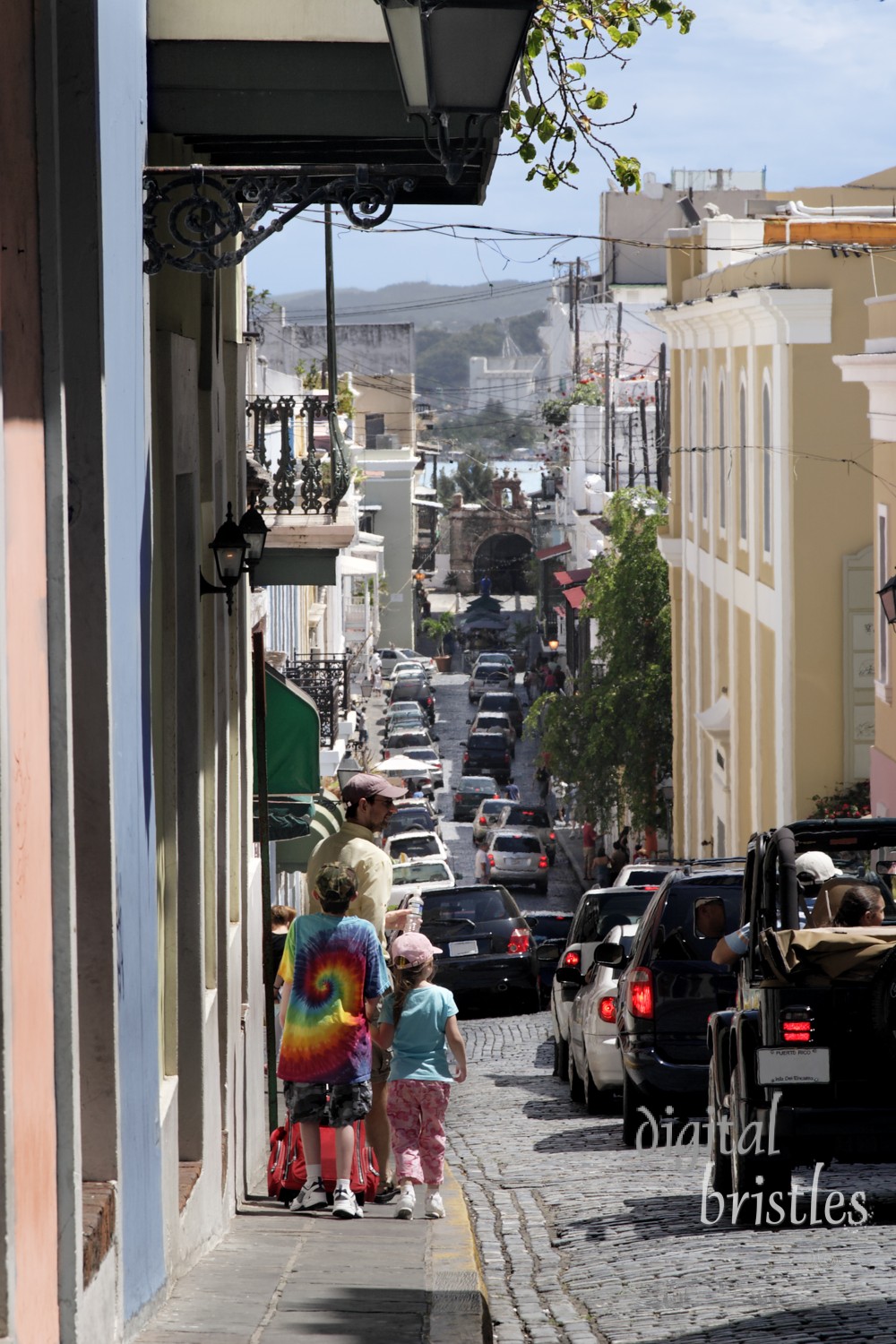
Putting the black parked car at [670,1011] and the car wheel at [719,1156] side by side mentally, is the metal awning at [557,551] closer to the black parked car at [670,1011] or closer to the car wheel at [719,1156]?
the black parked car at [670,1011]

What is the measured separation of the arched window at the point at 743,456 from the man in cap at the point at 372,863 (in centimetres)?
2138

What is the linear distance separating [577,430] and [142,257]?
75996 millimetres

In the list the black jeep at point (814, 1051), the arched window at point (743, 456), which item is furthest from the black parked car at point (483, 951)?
the black jeep at point (814, 1051)

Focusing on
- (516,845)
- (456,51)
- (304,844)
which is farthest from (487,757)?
(456,51)

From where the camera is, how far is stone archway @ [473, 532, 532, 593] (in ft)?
415

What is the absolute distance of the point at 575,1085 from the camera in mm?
15078

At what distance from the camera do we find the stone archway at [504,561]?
127 m

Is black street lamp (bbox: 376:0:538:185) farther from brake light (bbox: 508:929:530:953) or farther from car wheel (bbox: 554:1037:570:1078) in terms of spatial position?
brake light (bbox: 508:929:530:953)

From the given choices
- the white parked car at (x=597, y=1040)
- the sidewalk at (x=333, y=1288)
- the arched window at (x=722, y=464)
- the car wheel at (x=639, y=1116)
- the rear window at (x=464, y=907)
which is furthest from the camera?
the arched window at (x=722, y=464)

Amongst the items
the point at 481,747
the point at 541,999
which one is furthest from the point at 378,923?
the point at 481,747

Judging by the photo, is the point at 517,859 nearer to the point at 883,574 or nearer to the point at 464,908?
the point at 464,908

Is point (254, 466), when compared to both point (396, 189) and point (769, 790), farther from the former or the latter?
point (769, 790)

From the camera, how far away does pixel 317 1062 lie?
8.73 meters

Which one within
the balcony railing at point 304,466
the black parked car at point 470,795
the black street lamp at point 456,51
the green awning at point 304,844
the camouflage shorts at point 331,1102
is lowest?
the black parked car at point 470,795
